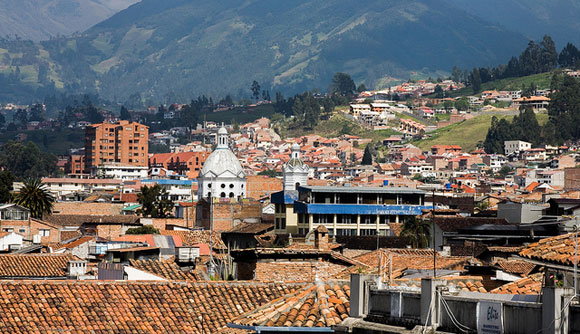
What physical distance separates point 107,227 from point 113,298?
5803 centimetres

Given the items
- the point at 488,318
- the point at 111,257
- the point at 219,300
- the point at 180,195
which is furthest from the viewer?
the point at 180,195

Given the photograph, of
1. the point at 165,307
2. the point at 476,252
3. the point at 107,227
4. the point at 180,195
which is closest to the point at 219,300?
the point at 165,307

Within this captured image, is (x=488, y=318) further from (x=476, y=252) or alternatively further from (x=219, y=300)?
(x=476, y=252)

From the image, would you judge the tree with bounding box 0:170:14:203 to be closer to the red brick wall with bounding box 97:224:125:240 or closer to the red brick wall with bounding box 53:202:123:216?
the red brick wall with bounding box 53:202:123:216

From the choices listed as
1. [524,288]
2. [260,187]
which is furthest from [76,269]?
[260,187]

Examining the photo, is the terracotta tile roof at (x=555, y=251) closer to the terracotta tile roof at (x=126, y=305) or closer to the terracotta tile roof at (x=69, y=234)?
the terracotta tile roof at (x=126, y=305)

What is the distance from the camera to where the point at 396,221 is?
273ft

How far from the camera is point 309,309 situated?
51.4 ft

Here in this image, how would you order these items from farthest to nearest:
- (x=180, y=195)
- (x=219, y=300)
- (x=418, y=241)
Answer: (x=180, y=195)
(x=418, y=241)
(x=219, y=300)

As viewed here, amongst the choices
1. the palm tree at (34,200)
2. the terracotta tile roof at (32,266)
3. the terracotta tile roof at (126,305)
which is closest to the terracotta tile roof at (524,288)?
the terracotta tile roof at (126,305)

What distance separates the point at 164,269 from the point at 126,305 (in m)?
6.28

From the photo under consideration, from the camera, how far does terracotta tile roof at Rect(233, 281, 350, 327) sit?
15.1m

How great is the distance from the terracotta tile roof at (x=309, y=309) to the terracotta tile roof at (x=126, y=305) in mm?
4591

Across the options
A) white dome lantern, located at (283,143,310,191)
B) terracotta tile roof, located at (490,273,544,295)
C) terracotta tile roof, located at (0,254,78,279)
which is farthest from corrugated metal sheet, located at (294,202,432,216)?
terracotta tile roof, located at (490,273,544,295)
